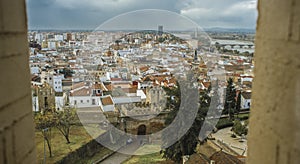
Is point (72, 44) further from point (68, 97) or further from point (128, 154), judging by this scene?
point (128, 154)

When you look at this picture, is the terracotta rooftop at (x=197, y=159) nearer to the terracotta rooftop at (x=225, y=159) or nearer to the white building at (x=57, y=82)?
the terracotta rooftop at (x=225, y=159)

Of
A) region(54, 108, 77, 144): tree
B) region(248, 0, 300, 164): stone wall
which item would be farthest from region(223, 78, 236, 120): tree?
region(248, 0, 300, 164): stone wall

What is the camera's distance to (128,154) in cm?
567

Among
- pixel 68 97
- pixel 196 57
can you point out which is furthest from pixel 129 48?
pixel 68 97

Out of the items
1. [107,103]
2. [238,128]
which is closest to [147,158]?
[107,103]

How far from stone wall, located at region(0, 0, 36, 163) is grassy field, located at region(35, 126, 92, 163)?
556 centimetres

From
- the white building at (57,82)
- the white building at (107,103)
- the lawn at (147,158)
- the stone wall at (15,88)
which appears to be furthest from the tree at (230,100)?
the stone wall at (15,88)

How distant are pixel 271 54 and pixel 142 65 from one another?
5536mm

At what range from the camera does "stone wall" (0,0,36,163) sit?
0.36 m

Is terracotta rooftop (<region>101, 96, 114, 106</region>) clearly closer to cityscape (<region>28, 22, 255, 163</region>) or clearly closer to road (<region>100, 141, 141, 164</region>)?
cityscape (<region>28, 22, 255, 163</region>)

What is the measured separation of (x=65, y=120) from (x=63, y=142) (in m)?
0.53

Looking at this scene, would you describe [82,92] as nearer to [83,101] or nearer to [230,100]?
[83,101]

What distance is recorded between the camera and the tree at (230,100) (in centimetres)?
609

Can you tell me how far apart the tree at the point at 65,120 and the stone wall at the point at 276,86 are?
582cm
